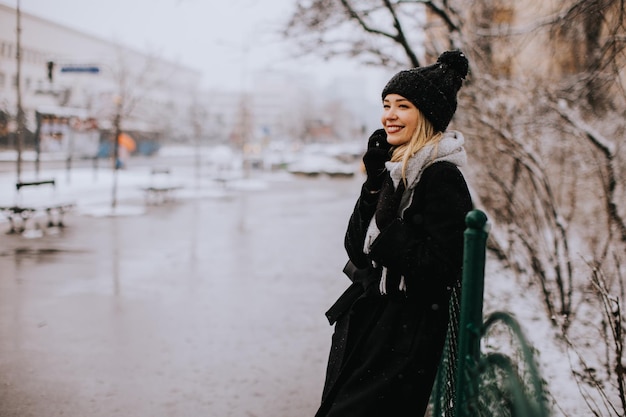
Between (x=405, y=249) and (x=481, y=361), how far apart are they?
57 centimetres

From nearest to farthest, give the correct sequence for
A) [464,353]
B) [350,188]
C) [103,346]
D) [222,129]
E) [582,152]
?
[464,353] < [103,346] < [582,152] < [350,188] < [222,129]

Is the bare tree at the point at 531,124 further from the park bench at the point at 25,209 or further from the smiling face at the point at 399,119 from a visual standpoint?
the park bench at the point at 25,209

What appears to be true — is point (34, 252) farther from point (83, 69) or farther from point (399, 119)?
point (399, 119)

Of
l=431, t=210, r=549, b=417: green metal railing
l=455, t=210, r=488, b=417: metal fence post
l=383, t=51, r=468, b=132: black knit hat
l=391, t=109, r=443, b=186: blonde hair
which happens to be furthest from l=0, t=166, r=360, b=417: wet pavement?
l=383, t=51, r=468, b=132: black knit hat

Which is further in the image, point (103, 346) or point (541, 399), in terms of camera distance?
point (103, 346)

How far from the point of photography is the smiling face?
7.61 feet

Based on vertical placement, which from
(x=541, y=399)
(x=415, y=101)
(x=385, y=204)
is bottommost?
(x=541, y=399)

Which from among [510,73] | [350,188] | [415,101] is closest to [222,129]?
[350,188]

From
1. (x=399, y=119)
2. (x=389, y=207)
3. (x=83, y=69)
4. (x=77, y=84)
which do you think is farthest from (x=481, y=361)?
(x=77, y=84)

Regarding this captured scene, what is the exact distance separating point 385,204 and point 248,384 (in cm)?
278

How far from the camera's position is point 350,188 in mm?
26734

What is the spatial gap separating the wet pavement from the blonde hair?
2469 mm

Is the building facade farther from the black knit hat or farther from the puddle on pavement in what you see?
the black knit hat

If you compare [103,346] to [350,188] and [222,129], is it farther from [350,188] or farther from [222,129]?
[222,129]
